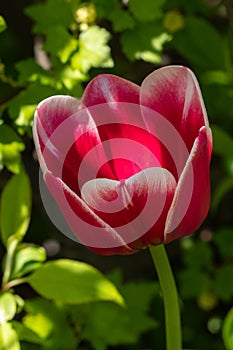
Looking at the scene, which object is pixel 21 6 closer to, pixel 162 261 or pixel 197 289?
pixel 197 289

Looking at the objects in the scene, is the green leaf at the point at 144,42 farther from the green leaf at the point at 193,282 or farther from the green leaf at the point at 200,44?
the green leaf at the point at 193,282

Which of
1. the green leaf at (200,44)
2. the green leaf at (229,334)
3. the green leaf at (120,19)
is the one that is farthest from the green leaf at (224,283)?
the green leaf at (120,19)

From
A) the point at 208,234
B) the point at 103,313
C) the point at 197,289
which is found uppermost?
the point at 103,313

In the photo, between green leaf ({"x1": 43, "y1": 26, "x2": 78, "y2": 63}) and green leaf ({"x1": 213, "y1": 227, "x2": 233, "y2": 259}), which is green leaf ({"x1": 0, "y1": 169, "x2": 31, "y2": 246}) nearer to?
green leaf ({"x1": 43, "y1": 26, "x2": 78, "y2": 63})

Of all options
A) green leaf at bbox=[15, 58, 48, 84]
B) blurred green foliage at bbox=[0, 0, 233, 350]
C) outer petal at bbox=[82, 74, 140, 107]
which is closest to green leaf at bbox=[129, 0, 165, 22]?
blurred green foliage at bbox=[0, 0, 233, 350]

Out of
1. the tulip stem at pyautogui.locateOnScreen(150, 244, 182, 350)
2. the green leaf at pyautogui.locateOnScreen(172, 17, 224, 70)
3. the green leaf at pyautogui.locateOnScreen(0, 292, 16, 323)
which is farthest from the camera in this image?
the green leaf at pyautogui.locateOnScreen(172, 17, 224, 70)

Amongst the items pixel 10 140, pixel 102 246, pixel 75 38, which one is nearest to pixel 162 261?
pixel 102 246

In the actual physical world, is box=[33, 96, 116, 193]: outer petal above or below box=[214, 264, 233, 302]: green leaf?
above
